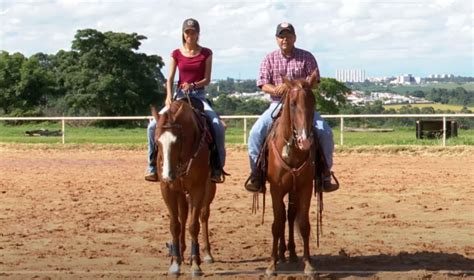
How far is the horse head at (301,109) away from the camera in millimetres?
7547

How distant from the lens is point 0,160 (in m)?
22.9

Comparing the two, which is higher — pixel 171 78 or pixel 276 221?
pixel 171 78

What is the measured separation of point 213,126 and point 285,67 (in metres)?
1.06

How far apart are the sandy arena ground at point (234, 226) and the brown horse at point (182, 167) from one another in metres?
0.42

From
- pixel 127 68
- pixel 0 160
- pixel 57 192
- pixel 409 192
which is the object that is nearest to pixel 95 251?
pixel 57 192

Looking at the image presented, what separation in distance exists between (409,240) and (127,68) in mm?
41557

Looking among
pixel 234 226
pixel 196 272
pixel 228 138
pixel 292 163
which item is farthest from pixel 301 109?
pixel 228 138

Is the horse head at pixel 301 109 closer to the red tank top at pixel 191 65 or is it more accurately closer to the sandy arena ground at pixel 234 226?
the red tank top at pixel 191 65

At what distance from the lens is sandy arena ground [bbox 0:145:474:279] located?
873 centimetres

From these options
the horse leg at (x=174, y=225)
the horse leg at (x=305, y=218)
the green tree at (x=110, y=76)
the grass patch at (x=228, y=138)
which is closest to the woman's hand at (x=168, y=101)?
the horse leg at (x=174, y=225)

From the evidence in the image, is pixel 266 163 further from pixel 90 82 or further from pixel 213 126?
pixel 90 82

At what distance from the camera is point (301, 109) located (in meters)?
7.62

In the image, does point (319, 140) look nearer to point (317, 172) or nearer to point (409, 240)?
point (317, 172)

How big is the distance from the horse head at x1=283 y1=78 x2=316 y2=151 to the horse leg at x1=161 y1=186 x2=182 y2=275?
152 centimetres
